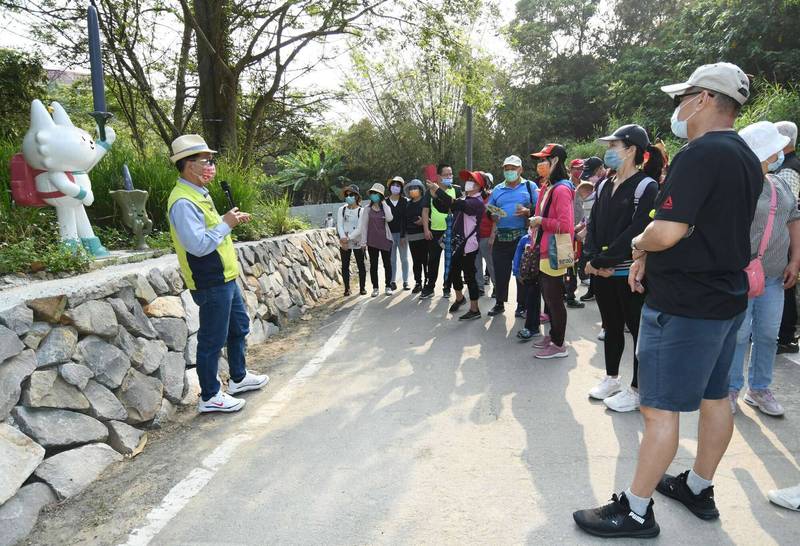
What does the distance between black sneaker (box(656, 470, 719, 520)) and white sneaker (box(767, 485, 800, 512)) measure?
288 mm

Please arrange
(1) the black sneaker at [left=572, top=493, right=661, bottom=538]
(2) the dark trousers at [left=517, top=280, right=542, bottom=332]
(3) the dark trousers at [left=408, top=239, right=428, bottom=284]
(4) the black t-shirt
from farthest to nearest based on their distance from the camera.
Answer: (3) the dark trousers at [left=408, top=239, right=428, bottom=284] < (2) the dark trousers at [left=517, top=280, right=542, bottom=332] < (1) the black sneaker at [left=572, top=493, right=661, bottom=538] < (4) the black t-shirt

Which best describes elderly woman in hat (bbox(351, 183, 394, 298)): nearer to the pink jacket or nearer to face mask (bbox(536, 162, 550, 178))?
face mask (bbox(536, 162, 550, 178))

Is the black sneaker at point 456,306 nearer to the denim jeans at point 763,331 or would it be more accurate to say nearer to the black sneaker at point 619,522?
the denim jeans at point 763,331

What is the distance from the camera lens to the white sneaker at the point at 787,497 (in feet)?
8.50

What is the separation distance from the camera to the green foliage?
9.96 m

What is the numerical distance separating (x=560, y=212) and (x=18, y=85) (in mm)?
11082

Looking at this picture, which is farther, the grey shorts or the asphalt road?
the asphalt road

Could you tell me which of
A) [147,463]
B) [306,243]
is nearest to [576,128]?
[306,243]

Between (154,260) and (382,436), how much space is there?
3.03 metres

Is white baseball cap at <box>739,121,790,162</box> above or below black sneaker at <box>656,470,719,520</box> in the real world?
above

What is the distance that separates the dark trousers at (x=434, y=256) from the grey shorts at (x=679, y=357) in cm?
605

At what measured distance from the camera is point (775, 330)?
12.1 ft

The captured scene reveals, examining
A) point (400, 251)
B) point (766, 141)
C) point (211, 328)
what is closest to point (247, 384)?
point (211, 328)

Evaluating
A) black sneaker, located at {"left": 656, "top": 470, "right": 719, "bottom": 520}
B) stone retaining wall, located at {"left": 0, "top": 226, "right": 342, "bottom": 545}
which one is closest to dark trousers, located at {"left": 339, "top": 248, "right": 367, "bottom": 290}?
stone retaining wall, located at {"left": 0, "top": 226, "right": 342, "bottom": 545}
